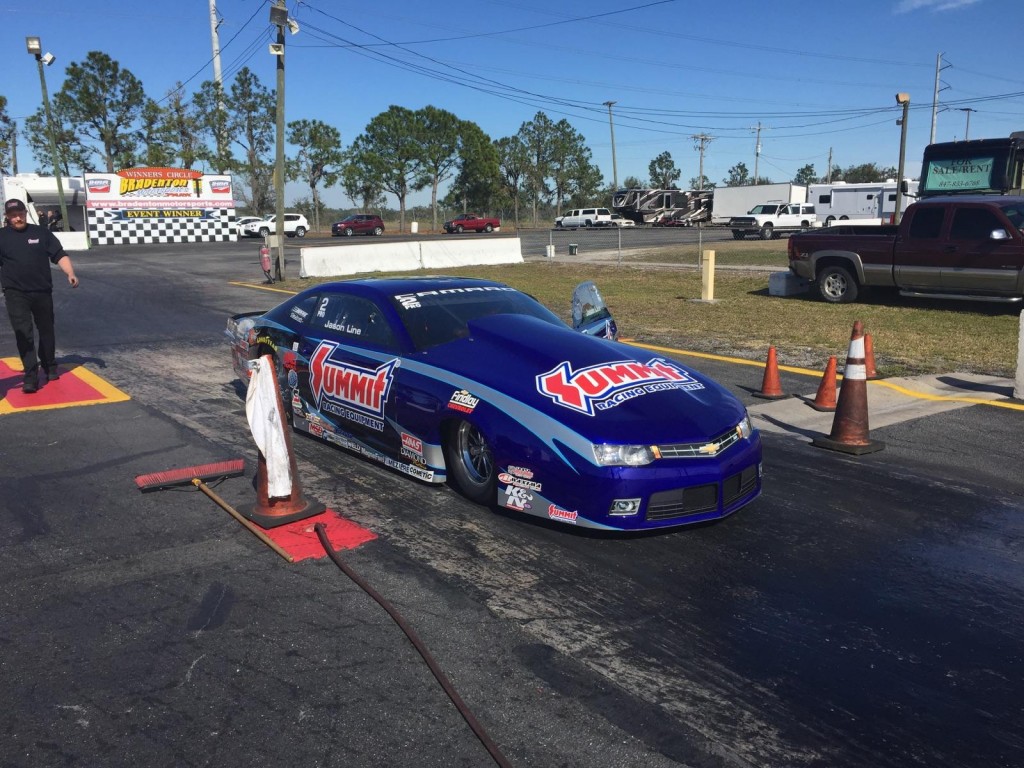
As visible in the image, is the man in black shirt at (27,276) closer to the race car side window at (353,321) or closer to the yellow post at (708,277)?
the race car side window at (353,321)

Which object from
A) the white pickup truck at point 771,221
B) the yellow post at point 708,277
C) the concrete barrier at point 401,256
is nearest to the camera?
the yellow post at point 708,277

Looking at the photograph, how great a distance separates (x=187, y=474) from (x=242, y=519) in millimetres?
Answer: 939

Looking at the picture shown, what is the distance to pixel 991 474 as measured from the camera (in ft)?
18.9

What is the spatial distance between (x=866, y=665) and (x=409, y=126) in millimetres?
60167

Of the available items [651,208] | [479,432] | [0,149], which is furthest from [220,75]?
[479,432]

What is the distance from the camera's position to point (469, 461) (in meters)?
5.02

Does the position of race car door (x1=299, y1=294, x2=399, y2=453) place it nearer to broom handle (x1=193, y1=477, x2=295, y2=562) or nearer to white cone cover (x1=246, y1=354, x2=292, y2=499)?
white cone cover (x1=246, y1=354, x2=292, y2=499)

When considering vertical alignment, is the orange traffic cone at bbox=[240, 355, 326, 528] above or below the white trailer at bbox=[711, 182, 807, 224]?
below

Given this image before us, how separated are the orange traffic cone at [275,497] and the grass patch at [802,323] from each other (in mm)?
6674

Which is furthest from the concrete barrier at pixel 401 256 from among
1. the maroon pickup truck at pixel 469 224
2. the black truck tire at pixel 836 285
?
the maroon pickup truck at pixel 469 224

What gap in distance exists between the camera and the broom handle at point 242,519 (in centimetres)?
438

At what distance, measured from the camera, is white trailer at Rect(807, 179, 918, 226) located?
43.5 metres

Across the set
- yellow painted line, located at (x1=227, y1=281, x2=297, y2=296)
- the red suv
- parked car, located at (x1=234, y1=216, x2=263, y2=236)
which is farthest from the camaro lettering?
the red suv

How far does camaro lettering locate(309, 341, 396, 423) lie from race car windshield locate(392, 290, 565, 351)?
1.03 feet
